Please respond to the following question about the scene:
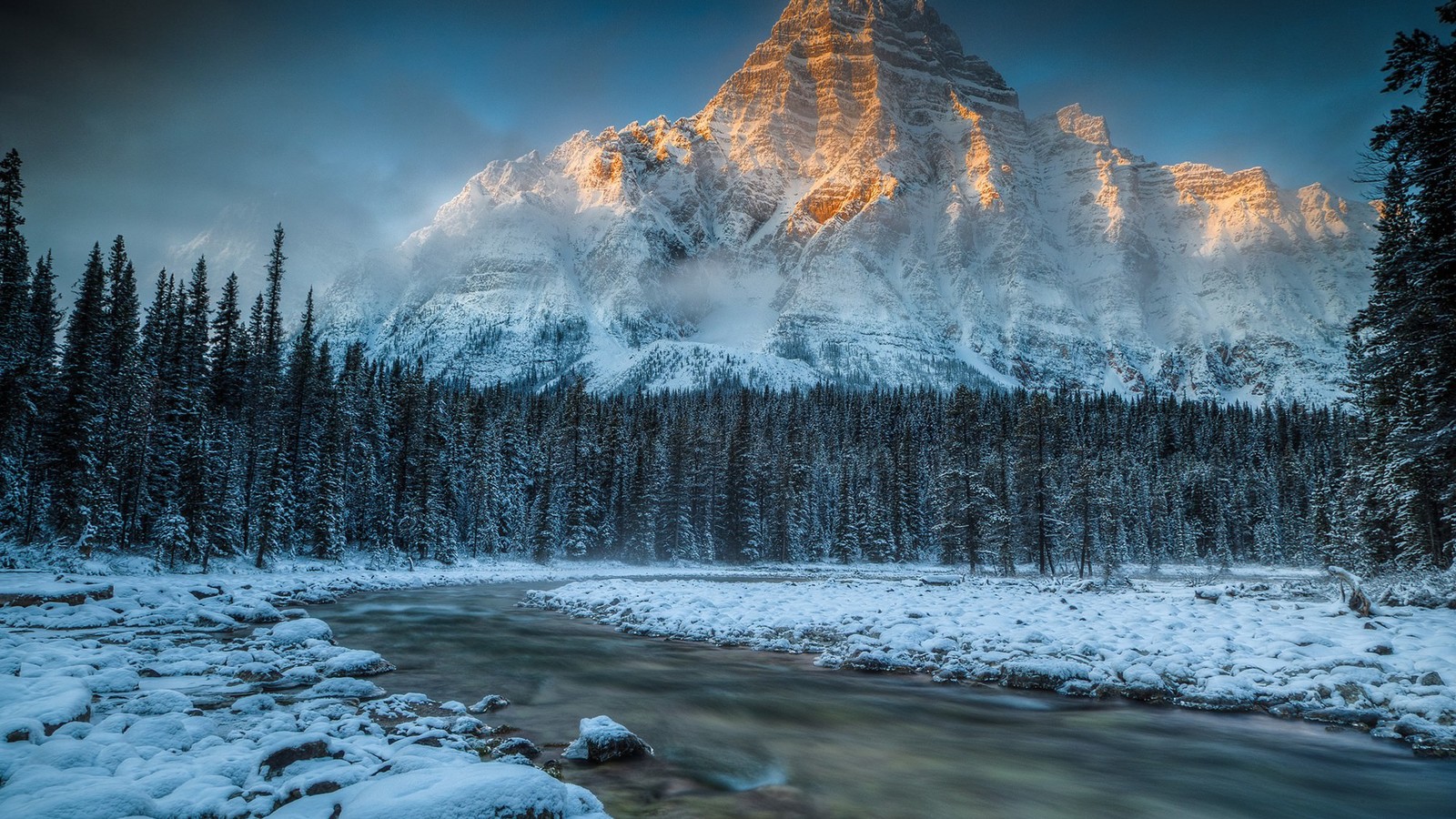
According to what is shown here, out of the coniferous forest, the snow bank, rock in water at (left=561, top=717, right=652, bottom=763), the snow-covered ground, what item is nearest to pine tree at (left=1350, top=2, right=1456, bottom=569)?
the coniferous forest

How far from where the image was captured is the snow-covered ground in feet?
42.8

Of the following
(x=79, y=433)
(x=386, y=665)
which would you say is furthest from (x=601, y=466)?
(x=386, y=665)

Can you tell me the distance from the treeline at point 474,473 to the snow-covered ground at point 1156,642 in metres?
25.7

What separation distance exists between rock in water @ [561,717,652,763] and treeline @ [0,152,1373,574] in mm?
33429

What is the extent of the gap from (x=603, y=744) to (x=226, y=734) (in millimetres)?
5200

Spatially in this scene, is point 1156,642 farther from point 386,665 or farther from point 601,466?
point 601,466

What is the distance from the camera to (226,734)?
9.14 m

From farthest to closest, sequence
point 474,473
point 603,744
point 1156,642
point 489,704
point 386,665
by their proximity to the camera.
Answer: point 474,473
point 1156,642
point 386,665
point 489,704
point 603,744

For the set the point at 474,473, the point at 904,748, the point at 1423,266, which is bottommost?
the point at 904,748

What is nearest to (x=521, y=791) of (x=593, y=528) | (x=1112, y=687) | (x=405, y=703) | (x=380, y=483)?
(x=405, y=703)

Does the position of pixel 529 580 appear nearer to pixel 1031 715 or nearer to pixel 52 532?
pixel 52 532

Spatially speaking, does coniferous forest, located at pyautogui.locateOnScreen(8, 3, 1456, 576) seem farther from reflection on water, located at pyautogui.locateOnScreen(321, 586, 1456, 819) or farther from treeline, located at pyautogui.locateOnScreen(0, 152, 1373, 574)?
reflection on water, located at pyautogui.locateOnScreen(321, 586, 1456, 819)

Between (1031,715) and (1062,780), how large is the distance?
3672 mm

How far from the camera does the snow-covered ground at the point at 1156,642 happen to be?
1304 cm
